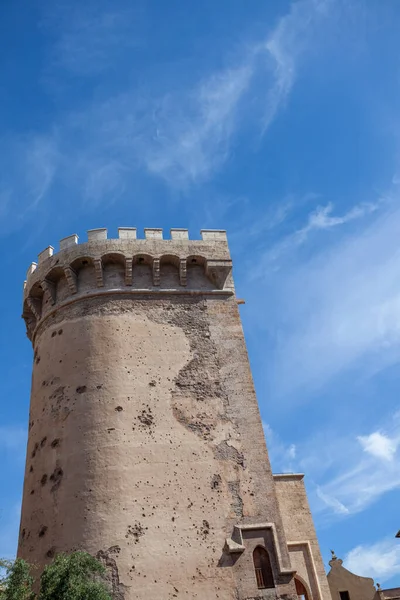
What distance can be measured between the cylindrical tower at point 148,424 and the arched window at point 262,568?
9cm

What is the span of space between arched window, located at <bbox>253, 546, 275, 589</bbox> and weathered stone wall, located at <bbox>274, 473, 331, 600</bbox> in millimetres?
2037

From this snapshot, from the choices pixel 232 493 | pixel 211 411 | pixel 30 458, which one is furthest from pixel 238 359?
pixel 30 458

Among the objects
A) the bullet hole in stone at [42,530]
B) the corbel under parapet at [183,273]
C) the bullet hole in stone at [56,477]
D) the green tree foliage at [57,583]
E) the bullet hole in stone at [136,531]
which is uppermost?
the corbel under parapet at [183,273]

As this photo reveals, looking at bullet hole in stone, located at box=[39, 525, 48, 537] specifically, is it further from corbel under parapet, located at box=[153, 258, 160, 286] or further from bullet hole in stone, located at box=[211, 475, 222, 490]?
corbel under parapet, located at box=[153, 258, 160, 286]

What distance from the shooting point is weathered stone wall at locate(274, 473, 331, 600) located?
1439 cm

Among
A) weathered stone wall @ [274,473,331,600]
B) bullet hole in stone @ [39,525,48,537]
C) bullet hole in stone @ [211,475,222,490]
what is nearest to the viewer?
bullet hole in stone @ [39,525,48,537]

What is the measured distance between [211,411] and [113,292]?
427cm

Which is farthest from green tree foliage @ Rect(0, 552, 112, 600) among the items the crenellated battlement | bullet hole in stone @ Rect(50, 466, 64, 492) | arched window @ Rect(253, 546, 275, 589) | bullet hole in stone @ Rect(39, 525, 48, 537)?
the crenellated battlement

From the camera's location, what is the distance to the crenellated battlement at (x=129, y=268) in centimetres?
1596

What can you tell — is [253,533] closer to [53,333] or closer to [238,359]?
[238,359]

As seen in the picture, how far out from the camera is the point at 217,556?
12.4 meters

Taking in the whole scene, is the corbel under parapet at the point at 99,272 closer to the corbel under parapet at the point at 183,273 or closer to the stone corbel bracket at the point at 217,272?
the corbel under parapet at the point at 183,273

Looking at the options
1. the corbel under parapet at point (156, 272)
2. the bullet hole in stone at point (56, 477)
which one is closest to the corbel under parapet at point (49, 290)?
the corbel under parapet at point (156, 272)

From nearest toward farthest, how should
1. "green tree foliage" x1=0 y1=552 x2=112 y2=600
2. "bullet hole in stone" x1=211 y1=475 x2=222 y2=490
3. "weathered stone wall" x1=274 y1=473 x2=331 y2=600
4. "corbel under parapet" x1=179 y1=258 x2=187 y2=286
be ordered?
"green tree foliage" x1=0 y1=552 x2=112 y2=600 < "bullet hole in stone" x1=211 y1=475 x2=222 y2=490 < "weathered stone wall" x1=274 y1=473 x2=331 y2=600 < "corbel under parapet" x1=179 y1=258 x2=187 y2=286
